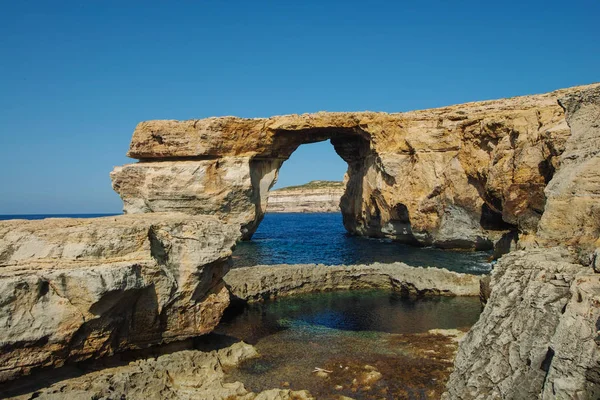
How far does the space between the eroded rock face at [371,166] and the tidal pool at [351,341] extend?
16.4 metres

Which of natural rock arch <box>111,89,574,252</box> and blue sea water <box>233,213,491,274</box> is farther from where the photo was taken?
natural rock arch <box>111,89,574,252</box>

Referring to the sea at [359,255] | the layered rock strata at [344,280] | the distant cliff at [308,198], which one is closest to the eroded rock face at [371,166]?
the sea at [359,255]

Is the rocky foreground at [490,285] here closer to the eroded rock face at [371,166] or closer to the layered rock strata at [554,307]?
the layered rock strata at [554,307]

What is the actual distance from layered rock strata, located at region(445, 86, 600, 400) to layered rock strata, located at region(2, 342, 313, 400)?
17.2 feet

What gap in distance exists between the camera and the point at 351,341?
15.8 m

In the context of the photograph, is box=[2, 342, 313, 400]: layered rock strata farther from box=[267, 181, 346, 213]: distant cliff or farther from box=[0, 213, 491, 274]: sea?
box=[267, 181, 346, 213]: distant cliff

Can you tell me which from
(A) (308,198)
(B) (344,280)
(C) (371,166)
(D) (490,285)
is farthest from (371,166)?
(A) (308,198)

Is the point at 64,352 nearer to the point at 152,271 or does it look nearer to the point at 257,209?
the point at 152,271

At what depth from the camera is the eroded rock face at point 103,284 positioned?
9.40m

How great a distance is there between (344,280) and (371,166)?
22.7m

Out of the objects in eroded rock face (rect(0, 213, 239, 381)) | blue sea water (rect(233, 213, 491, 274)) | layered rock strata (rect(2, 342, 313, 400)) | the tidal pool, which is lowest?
blue sea water (rect(233, 213, 491, 274))

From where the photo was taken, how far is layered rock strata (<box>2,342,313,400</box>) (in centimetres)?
987

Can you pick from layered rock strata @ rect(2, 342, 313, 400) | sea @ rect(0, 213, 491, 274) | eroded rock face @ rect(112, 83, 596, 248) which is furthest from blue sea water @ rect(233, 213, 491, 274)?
layered rock strata @ rect(2, 342, 313, 400)

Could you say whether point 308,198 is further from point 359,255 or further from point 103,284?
point 103,284
